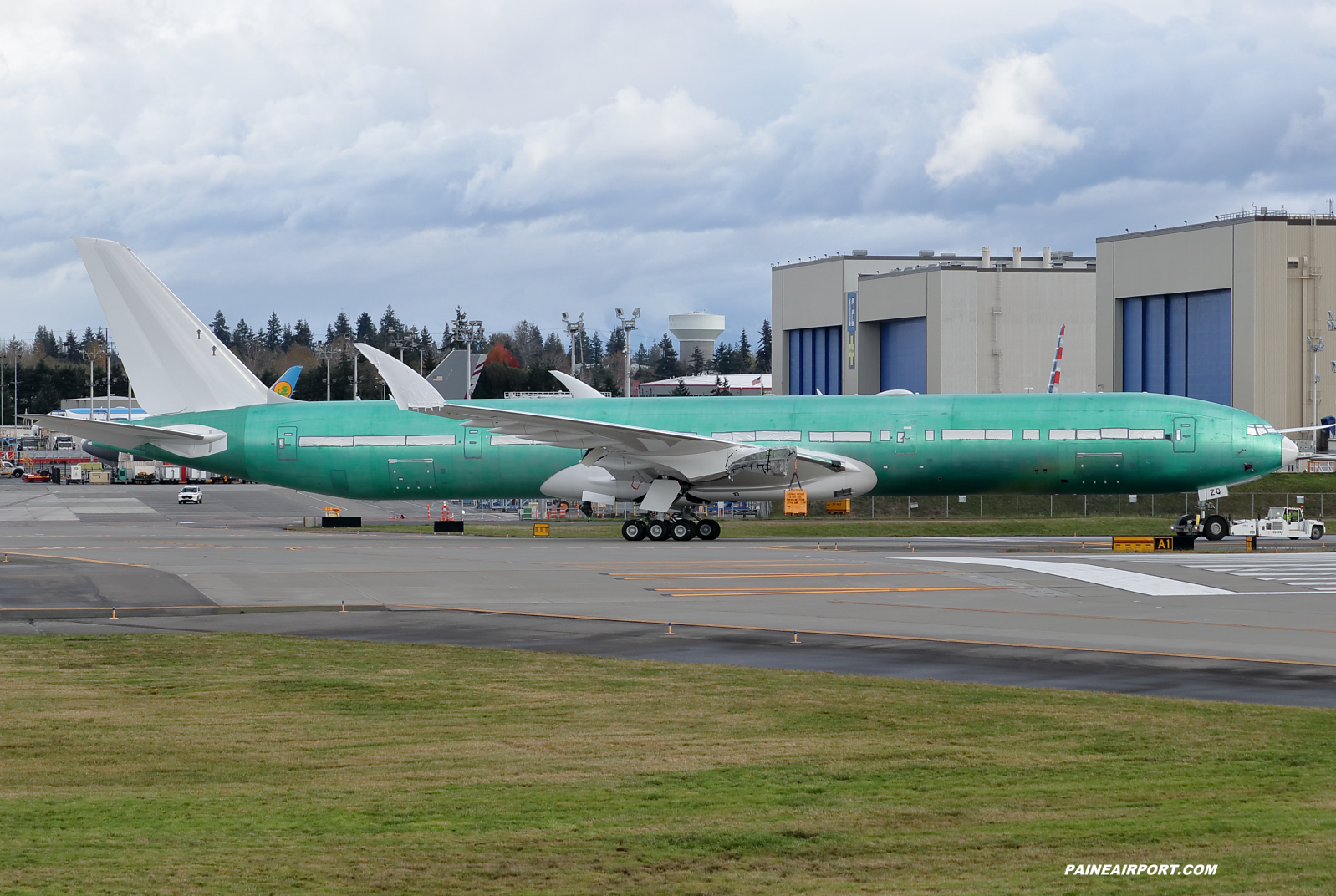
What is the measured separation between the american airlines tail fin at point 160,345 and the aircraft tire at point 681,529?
14.6m

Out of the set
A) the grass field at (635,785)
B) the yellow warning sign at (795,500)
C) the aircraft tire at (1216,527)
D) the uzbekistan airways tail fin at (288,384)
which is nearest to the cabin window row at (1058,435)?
the aircraft tire at (1216,527)

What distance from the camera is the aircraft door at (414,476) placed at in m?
44.6

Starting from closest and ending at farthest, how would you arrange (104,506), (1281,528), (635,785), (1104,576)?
(635,785) < (1104,576) < (1281,528) < (104,506)

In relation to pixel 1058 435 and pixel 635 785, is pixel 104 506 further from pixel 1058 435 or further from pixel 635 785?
pixel 635 785

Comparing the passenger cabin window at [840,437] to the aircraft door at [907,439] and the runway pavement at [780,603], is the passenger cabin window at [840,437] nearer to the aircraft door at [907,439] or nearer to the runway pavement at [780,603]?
the aircraft door at [907,439]

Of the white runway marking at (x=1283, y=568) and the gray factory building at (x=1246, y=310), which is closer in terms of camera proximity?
the white runway marking at (x=1283, y=568)

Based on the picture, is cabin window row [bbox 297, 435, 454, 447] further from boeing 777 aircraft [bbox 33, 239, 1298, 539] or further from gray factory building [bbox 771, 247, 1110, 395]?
gray factory building [bbox 771, 247, 1110, 395]

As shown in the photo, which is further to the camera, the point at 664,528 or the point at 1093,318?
the point at 1093,318

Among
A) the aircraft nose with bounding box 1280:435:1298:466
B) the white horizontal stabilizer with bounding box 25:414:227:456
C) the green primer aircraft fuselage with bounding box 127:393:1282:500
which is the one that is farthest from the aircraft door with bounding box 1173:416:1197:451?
the white horizontal stabilizer with bounding box 25:414:227:456

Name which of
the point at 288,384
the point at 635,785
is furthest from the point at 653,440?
the point at 288,384

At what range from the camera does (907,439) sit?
41906 millimetres

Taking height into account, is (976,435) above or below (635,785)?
above

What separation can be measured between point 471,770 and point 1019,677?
26.6 ft

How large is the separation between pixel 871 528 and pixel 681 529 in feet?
38.1
